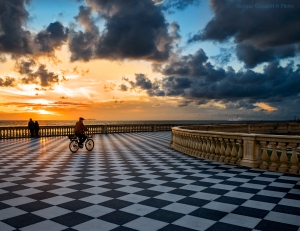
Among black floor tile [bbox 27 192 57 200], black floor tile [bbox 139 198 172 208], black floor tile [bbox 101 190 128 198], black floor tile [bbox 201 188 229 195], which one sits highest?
black floor tile [bbox 27 192 57 200]

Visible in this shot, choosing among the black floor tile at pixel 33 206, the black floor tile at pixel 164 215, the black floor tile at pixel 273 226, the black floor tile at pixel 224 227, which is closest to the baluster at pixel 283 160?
the black floor tile at pixel 273 226

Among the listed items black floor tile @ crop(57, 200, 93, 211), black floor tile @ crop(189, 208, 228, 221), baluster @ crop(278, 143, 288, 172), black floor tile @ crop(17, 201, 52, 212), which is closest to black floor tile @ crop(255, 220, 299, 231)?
black floor tile @ crop(189, 208, 228, 221)

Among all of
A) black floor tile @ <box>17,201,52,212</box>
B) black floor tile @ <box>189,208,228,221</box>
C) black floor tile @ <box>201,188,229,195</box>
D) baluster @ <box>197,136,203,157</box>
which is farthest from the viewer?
baluster @ <box>197,136,203,157</box>

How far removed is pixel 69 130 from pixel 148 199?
71.0ft

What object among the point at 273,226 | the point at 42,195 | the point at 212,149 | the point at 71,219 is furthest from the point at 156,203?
the point at 212,149

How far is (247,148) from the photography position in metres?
8.59

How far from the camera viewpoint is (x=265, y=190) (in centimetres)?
579

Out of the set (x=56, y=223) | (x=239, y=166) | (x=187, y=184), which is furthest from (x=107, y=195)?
(x=239, y=166)

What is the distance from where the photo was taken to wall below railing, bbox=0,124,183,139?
74.2ft

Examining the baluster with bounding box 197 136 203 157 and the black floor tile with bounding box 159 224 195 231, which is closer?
the black floor tile with bounding box 159 224 195 231

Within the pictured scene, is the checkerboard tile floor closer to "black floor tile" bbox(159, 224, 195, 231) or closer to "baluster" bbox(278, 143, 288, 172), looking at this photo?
"black floor tile" bbox(159, 224, 195, 231)

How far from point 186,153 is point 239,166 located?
12.4 ft

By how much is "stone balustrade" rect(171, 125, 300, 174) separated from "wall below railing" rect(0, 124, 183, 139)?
16.1m

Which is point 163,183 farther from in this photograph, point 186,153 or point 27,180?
point 186,153
